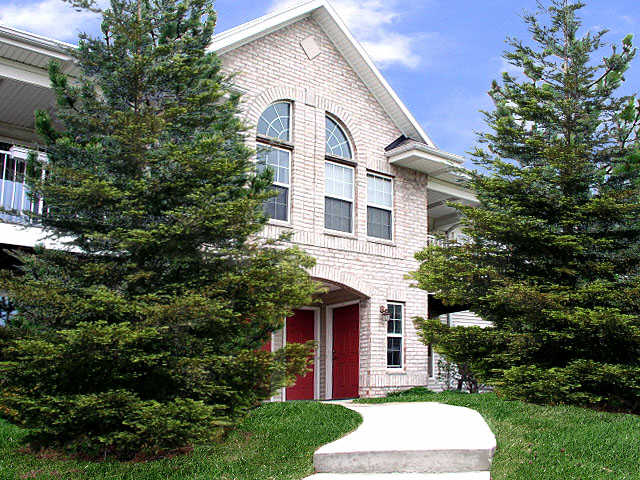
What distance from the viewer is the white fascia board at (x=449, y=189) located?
57.0 feet

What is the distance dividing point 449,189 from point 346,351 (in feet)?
18.4

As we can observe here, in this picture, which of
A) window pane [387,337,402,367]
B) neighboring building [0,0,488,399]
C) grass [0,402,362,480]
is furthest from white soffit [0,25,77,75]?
window pane [387,337,402,367]

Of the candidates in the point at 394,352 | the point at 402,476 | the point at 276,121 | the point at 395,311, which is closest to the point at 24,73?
the point at 276,121

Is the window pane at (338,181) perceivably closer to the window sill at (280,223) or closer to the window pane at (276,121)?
the window pane at (276,121)

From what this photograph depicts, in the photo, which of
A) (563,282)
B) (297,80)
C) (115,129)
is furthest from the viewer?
(297,80)

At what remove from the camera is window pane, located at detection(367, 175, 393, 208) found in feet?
51.4

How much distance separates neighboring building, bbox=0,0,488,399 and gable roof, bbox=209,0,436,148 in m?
0.03

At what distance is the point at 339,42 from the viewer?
50.8ft

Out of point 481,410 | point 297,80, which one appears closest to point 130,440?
point 481,410

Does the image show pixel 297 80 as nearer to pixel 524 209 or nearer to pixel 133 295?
pixel 524 209

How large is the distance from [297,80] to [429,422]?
854cm

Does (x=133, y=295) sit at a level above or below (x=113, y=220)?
below

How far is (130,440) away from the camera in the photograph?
261 inches

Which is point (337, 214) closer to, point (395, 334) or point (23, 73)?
point (395, 334)
